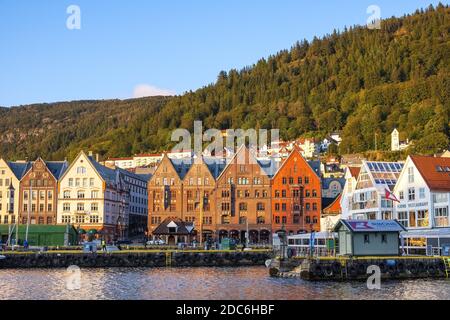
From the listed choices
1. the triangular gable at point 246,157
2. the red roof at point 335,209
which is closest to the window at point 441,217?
the red roof at point 335,209

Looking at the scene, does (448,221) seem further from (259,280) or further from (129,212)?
(129,212)

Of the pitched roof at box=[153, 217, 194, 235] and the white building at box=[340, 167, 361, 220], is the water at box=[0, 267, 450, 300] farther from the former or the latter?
the pitched roof at box=[153, 217, 194, 235]

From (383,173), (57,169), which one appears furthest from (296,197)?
(57,169)

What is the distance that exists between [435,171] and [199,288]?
44.0m

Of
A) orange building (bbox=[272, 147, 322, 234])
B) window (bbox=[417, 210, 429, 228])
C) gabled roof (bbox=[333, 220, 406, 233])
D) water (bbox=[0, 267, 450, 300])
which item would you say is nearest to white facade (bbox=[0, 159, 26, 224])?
orange building (bbox=[272, 147, 322, 234])

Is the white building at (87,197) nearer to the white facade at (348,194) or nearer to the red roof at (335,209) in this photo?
the red roof at (335,209)

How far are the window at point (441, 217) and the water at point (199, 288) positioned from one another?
73.6ft

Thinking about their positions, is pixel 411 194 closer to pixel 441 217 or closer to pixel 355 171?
pixel 441 217

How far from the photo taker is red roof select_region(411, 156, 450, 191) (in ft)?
285

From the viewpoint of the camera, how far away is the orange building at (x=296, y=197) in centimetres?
12812

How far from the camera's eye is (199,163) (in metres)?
133

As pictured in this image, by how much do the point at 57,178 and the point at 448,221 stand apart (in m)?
79.3

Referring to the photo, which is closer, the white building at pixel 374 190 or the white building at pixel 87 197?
the white building at pixel 374 190
